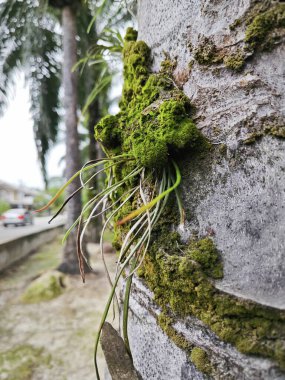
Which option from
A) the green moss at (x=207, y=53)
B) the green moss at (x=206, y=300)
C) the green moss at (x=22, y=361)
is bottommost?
the green moss at (x=22, y=361)

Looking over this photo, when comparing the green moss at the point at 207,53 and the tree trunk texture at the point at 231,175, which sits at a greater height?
the green moss at the point at 207,53

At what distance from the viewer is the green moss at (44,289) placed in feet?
12.5

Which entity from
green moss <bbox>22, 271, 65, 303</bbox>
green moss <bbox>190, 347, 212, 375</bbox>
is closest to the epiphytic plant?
green moss <bbox>190, 347, 212, 375</bbox>

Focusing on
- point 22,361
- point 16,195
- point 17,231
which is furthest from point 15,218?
point 16,195

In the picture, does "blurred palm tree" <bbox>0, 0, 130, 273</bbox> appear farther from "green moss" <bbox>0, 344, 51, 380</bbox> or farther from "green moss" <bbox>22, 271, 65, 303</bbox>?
"green moss" <bbox>0, 344, 51, 380</bbox>

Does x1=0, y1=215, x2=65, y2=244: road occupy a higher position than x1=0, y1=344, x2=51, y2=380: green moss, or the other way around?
x1=0, y1=344, x2=51, y2=380: green moss

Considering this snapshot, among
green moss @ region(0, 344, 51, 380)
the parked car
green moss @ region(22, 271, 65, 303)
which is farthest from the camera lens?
the parked car

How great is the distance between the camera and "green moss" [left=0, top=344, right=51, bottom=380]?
2307 millimetres

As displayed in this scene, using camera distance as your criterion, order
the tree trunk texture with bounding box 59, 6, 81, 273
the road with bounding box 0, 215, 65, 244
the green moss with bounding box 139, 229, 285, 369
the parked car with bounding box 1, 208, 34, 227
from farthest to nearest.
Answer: the parked car with bounding box 1, 208, 34, 227 < the road with bounding box 0, 215, 65, 244 < the tree trunk texture with bounding box 59, 6, 81, 273 < the green moss with bounding box 139, 229, 285, 369

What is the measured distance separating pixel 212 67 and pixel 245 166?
21 centimetres

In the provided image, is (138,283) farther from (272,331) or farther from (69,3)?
(69,3)

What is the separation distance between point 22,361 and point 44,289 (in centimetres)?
150

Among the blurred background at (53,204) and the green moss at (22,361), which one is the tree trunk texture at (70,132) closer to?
the blurred background at (53,204)

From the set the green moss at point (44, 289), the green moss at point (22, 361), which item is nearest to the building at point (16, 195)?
the green moss at point (44, 289)
